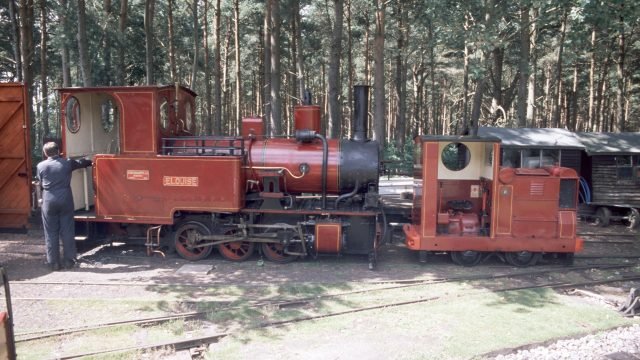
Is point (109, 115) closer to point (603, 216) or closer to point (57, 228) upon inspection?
point (57, 228)

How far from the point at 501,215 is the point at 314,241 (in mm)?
3370

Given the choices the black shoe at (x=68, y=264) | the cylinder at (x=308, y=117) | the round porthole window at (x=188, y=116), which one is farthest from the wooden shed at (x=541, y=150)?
the black shoe at (x=68, y=264)

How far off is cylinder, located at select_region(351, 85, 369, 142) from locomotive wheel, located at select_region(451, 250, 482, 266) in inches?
108

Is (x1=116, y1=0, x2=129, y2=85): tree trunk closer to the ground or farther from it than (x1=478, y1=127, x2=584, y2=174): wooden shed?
farther from it

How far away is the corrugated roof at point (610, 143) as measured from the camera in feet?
44.8

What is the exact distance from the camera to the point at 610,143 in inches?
554

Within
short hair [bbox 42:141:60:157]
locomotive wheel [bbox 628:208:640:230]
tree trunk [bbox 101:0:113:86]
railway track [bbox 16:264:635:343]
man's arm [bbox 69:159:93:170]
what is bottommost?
railway track [bbox 16:264:635:343]

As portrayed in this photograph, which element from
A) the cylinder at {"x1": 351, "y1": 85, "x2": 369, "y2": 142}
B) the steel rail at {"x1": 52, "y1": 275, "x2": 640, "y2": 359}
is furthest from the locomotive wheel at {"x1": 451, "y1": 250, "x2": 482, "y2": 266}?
the cylinder at {"x1": 351, "y1": 85, "x2": 369, "y2": 142}

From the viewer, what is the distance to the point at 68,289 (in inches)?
316

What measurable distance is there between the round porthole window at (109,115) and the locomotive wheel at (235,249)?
3628 millimetres

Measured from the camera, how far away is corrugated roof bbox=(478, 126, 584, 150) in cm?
1420

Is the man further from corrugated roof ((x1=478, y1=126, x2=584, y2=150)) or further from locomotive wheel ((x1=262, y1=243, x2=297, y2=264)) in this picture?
corrugated roof ((x1=478, y1=126, x2=584, y2=150))

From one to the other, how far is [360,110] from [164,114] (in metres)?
3.70

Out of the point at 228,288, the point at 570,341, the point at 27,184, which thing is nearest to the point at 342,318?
the point at 228,288
